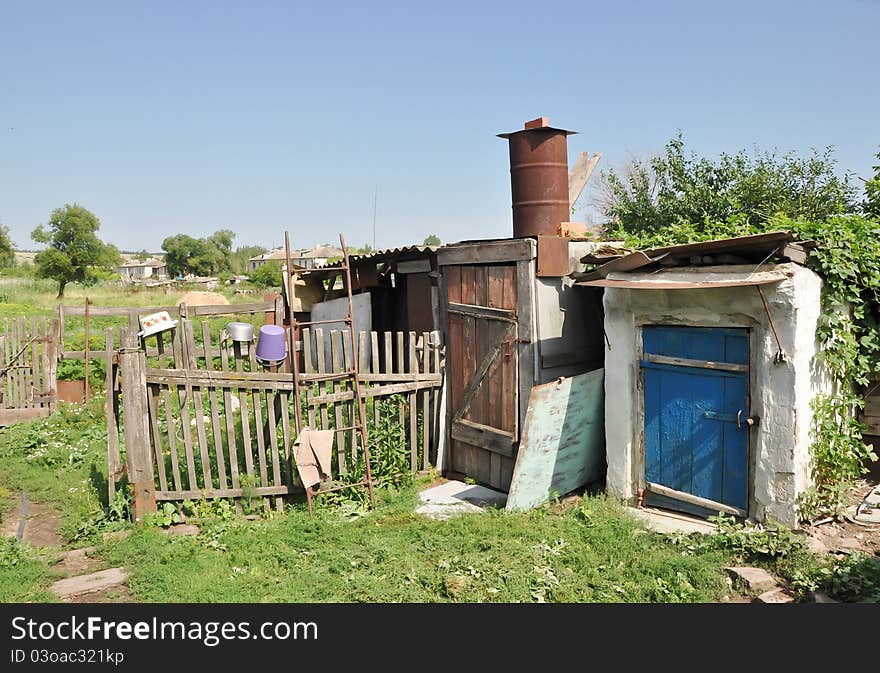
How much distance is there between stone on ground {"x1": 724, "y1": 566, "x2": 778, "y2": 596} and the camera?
478cm

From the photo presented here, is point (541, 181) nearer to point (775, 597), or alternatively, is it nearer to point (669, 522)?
point (669, 522)

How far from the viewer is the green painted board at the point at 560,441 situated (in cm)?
651

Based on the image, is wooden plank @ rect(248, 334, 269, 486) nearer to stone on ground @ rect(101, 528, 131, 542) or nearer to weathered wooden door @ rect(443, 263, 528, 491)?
stone on ground @ rect(101, 528, 131, 542)

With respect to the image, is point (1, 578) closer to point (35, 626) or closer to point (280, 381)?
point (35, 626)

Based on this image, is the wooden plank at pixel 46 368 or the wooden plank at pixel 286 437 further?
the wooden plank at pixel 46 368

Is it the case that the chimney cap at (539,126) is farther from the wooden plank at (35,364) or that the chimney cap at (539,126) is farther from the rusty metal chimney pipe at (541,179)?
the wooden plank at (35,364)

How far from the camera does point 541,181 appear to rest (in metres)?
7.67

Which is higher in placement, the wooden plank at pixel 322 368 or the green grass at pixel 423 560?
the wooden plank at pixel 322 368

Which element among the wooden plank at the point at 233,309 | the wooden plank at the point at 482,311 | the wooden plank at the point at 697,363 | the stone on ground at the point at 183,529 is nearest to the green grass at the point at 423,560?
the stone on ground at the point at 183,529

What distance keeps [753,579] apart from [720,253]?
108 inches

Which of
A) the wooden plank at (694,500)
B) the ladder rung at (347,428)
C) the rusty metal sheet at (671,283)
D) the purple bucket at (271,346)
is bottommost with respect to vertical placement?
the wooden plank at (694,500)

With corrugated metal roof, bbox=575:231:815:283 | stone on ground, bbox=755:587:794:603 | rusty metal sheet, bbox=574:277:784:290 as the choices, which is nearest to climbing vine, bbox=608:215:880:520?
corrugated metal roof, bbox=575:231:815:283

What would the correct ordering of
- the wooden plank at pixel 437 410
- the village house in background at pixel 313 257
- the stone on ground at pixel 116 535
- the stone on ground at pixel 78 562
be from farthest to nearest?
the village house in background at pixel 313 257 → the wooden plank at pixel 437 410 → the stone on ground at pixel 116 535 → the stone on ground at pixel 78 562
